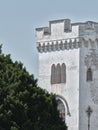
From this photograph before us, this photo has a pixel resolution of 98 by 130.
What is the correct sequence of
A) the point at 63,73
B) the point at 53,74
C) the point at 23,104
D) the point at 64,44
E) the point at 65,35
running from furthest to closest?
the point at 53,74, the point at 65,35, the point at 64,44, the point at 63,73, the point at 23,104

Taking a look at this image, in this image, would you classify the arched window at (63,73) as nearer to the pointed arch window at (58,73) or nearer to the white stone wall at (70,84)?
the pointed arch window at (58,73)

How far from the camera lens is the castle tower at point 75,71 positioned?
291 feet

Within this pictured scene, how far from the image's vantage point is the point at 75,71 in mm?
89125

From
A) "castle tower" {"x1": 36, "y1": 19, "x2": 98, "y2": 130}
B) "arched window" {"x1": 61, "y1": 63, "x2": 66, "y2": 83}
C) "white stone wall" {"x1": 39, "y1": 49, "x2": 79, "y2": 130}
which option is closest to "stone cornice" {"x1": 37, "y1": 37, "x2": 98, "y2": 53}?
"castle tower" {"x1": 36, "y1": 19, "x2": 98, "y2": 130}

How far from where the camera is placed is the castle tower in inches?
3497

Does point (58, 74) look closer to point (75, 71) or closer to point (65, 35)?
point (75, 71)

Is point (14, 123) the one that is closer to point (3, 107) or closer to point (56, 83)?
point (3, 107)

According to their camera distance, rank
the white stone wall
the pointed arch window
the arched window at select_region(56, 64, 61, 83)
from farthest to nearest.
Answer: the arched window at select_region(56, 64, 61, 83) < the pointed arch window < the white stone wall

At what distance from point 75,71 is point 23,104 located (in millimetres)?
25380

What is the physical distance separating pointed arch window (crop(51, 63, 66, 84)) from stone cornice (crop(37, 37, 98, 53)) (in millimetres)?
1556

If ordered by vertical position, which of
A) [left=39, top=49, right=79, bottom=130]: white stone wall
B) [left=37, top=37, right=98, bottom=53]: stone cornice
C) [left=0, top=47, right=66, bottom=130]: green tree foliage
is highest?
[left=37, top=37, right=98, bottom=53]: stone cornice

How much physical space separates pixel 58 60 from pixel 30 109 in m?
26.0

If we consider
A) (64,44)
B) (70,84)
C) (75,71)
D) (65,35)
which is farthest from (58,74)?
(65,35)

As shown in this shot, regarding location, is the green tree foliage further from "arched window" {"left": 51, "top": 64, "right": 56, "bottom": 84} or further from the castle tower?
"arched window" {"left": 51, "top": 64, "right": 56, "bottom": 84}
